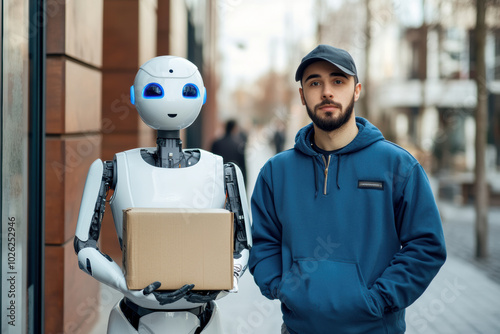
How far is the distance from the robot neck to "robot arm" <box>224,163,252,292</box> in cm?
25

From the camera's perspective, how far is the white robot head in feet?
9.67

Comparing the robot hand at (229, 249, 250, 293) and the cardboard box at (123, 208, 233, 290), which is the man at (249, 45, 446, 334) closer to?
the robot hand at (229, 249, 250, 293)

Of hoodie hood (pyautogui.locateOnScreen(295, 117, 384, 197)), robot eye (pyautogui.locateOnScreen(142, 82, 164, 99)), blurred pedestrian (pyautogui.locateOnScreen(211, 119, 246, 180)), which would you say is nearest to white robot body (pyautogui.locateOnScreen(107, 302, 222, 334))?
hoodie hood (pyautogui.locateOnScreen(295, 117, 384, 197))

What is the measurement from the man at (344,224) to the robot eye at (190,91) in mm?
567

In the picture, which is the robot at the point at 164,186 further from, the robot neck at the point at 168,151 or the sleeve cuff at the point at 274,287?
the sleeve cuff at the point at 274,287

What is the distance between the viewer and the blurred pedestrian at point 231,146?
32.8ft

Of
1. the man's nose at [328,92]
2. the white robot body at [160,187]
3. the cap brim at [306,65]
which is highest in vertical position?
the cap brim at [306,65]

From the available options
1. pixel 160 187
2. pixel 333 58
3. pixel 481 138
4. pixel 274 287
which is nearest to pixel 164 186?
pixel 160 187

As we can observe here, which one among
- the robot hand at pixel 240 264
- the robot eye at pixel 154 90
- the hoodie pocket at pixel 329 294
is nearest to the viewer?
the hoodie pocket at pixel 329 294

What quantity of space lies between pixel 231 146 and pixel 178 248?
299 inches

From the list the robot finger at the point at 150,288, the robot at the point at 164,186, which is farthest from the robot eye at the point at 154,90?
the robot finger at the point at 150,288

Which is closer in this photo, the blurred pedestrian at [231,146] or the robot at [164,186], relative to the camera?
the robot at [164,186]

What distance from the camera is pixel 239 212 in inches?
119

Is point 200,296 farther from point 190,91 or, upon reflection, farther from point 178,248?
point 190,91
